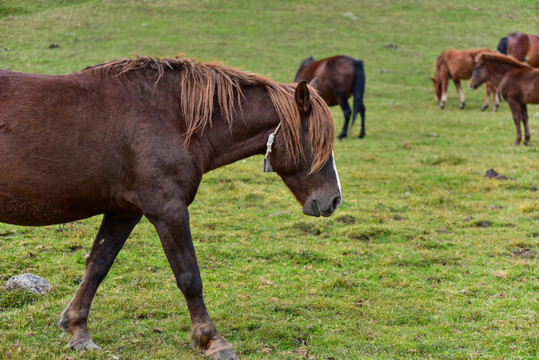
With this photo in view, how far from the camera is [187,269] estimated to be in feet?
14.1

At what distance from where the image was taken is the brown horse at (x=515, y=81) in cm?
1432

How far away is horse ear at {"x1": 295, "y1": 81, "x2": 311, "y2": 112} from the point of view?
4395 millimetres

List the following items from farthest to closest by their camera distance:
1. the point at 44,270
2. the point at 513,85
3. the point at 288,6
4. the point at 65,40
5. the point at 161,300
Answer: the point at 288,6
the point at 65,40
the point at 513,85
the point at 44,270
the point at 161,300

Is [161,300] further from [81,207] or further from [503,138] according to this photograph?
[503,138]

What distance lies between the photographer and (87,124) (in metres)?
4.22

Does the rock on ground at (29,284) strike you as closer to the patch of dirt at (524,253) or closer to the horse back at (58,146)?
the horse back at (58,146)

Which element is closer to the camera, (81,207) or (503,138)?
(81,207)

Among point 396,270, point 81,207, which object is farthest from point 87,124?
point 396,270

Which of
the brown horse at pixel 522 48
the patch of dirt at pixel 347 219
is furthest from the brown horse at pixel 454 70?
the patch of dirt at pixel 347 219

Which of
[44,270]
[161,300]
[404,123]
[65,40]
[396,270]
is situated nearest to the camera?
[161,300]

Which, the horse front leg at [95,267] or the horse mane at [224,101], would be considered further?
the horse front leg at [95,267]

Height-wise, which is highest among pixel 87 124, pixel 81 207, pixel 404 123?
pixel 87 124

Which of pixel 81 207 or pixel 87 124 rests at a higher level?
pixel 87 124

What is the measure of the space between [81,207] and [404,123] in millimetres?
14143
